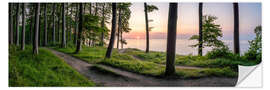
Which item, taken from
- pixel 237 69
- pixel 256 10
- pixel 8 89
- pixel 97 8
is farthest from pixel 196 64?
pixel 8 89

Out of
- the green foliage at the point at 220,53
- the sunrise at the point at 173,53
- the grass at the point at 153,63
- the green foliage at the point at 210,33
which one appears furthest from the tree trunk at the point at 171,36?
the green foliage at the point at 220,53

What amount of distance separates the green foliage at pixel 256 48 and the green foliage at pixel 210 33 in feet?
1.73

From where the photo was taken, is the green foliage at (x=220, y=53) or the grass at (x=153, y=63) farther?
the green foliage at (x=220, y=53)

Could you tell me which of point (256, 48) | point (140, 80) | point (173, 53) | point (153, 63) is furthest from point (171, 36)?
point (256, 48)

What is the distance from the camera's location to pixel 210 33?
3.89m

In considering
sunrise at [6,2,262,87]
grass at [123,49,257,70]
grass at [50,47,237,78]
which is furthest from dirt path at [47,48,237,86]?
grass at [123,49,257,70]

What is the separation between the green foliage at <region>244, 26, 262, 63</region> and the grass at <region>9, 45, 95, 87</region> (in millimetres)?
3273

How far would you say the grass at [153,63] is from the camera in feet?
11.7

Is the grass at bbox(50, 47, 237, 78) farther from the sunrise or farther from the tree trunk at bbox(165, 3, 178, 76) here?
the tree trunk at bbox(165, 3, 178, 76)

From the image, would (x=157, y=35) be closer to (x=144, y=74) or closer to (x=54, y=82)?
(x=144, y=74)

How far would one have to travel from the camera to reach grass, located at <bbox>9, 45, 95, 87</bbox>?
10.6 feet

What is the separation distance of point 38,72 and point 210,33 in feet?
11.7

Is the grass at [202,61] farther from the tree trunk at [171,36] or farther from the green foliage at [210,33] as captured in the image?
the green foliage at [210,33]
